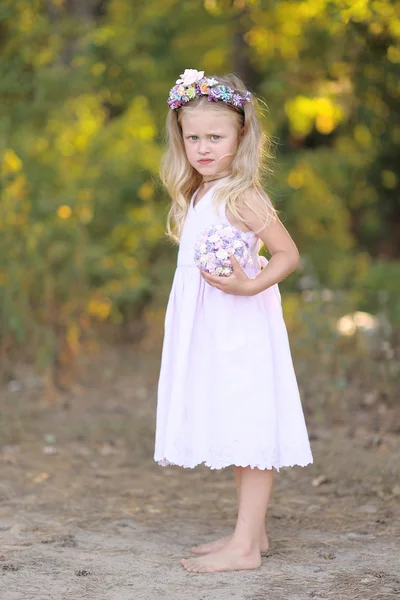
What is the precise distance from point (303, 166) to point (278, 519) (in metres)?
6.08

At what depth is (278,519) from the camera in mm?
3984

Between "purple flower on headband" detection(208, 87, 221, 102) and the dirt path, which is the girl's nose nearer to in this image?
"purple flower on headband" detection(208, 87, 221, 102)

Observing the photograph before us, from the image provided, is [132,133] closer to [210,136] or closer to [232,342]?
[210,136]

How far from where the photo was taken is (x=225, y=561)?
3277 millimetres

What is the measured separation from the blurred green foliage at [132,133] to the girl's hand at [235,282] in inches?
57.4

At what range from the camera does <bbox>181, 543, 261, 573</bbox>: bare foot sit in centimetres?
326

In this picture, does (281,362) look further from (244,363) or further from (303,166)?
(303,166)

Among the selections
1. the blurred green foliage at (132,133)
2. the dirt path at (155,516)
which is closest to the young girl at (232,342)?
the dirt path at (155,516)

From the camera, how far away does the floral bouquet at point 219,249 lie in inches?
125

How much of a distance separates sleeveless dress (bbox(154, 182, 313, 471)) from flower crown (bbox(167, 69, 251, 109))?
1.07ft

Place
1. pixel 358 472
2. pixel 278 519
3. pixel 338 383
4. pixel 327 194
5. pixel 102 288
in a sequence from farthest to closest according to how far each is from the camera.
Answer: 1. pixel 327 194
2. pixel 102 288
3. pixel 338 383
4. pixel 358 472
5. pixel 278 519

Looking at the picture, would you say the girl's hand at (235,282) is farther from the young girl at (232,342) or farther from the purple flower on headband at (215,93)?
the purple flower on headband at (215,93)

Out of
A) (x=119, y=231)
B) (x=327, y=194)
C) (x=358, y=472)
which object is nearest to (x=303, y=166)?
(x=327, y=194)

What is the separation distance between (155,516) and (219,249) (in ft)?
4.72
